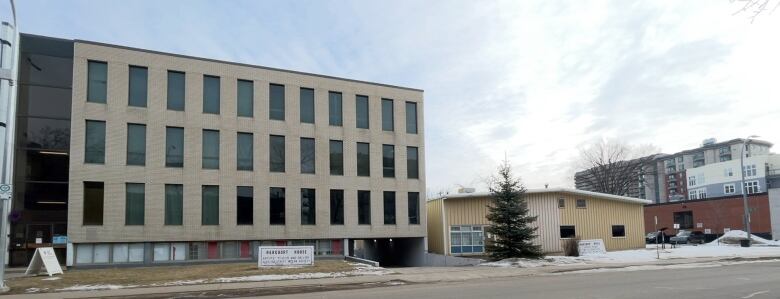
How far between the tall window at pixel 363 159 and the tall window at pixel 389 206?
183cm

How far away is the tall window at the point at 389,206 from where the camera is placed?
36.0 metres

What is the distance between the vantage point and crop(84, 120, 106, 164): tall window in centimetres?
2861

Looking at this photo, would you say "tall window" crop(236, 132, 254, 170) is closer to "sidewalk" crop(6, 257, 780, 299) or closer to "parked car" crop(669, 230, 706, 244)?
"sidewalk" crop(6, 257, 780, 299)

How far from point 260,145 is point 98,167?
26.7ft

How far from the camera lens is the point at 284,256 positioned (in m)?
26.4

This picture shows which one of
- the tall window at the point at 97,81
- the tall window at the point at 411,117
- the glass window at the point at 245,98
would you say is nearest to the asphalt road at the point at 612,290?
the glass window at the point at 245,98

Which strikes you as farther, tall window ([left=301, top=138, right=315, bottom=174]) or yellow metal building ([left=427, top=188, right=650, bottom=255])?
yellow metal building ([left=427, top=188, right=650, bottom=255])

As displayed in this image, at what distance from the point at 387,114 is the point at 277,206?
911 centimetres

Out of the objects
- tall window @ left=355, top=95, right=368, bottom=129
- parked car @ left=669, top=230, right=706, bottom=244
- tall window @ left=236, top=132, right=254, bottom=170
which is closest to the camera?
tall window @ left=236, top=132, right=254, bottom=170

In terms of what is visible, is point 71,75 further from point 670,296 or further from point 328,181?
point 670,296

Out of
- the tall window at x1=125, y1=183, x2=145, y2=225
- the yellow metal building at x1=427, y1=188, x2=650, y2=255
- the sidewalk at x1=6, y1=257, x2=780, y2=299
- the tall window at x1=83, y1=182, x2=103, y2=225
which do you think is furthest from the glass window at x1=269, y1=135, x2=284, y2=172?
the sidewalk at x1=6, y1=257, x2=780, y2=299

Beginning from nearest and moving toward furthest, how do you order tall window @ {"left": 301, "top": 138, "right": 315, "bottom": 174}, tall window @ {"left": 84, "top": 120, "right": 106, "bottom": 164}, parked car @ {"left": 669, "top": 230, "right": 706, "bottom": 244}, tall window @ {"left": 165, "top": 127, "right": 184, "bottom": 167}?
1. tall window @ {"left": 84, "top": 120, "right": 106, "bottom": 164}
2. tall window @ {"left": 165, "top": 127, "right": 184, "bottom": 167}
3. tall window @ {"left": 301, "top": 138, "right": 315, "bottom": 174}
4. parked car @ {"left": 669, "top": 230, "right": 706, "bottom": 244}

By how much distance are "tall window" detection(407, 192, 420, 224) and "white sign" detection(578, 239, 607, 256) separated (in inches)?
402

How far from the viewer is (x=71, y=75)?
96.0 feet
